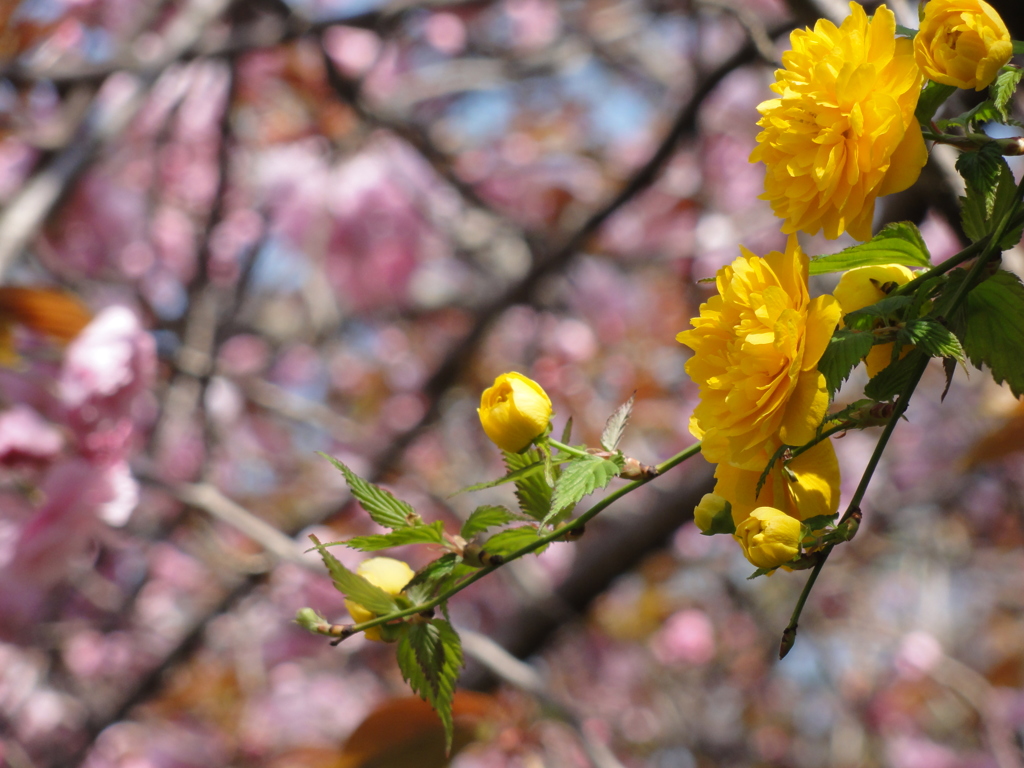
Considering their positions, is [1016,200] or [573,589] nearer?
[1016,200]

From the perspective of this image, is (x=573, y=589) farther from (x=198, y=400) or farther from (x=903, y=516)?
(x=903, y=516)

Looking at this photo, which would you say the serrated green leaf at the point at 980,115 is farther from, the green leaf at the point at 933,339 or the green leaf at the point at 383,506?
the green leaf at the point at 383,506

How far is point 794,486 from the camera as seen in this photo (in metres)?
0.31

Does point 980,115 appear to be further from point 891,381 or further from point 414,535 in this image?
point 414,535

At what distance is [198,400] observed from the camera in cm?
152

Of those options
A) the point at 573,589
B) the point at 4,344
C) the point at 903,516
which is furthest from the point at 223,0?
the point at 903,516

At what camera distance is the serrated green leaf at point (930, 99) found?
0.31 meters

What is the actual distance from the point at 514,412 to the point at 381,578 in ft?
0.39

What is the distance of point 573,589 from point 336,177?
1.76m

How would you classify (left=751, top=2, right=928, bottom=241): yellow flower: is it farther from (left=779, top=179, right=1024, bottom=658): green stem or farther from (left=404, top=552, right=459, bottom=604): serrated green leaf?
(left=404, top=552, right=459, bottom=604): serrated green leaf

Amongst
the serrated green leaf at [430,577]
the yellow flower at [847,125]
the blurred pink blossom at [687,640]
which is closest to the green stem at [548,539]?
the serrated green leaf at [430,577]

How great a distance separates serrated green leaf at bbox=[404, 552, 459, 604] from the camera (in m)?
0.38

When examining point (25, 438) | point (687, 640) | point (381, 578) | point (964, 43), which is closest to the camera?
point (964, 43)

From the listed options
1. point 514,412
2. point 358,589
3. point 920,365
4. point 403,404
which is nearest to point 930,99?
point 920,365
